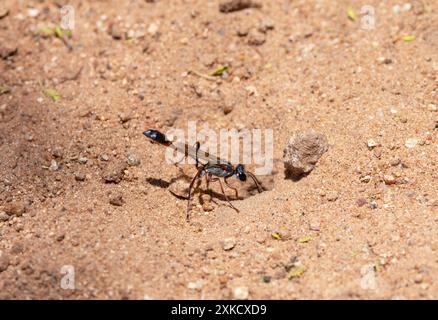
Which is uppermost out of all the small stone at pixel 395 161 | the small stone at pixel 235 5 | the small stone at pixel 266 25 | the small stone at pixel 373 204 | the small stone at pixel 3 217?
the small stone at pixel 235 5

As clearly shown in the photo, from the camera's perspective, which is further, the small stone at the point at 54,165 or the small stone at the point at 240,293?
the small stone at the point at 54,165

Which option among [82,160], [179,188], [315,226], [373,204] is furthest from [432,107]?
[82,160]

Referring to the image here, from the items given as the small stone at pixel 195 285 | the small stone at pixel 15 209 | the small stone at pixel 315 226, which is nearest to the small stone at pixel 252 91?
the small stone at pixel 315 226

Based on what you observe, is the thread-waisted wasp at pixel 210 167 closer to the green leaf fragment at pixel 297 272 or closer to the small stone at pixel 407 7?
the green leaf fragment at pixel 297 272

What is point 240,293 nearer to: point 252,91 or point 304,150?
point 304,150

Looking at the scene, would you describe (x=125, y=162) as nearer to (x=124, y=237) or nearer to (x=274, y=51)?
(x=124, y=237)

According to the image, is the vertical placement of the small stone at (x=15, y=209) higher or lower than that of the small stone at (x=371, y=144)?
lower
